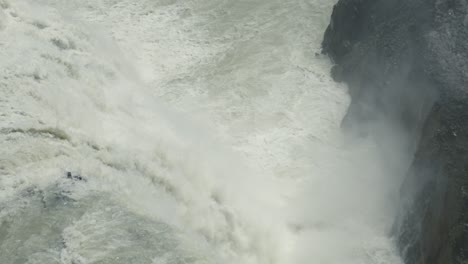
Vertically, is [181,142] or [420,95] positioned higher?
[420,95]

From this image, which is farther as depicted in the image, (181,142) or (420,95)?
(181,142)

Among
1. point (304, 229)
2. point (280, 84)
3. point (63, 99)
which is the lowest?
point (304, 229)

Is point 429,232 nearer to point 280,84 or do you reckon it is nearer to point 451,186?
point 451,186

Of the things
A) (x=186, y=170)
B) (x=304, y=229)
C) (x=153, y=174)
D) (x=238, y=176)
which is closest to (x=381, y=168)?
(x=304, y=229)

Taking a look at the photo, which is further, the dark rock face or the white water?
the dark rock face
